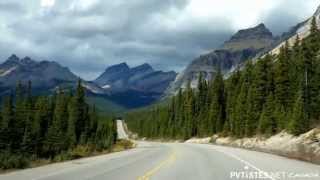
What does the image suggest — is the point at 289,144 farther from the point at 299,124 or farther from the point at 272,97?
the point at 272,97

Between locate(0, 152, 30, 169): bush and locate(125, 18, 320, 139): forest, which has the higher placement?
locate(125, 18, 320, 139): forest

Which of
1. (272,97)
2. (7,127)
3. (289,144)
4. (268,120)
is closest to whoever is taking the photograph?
(289,144)

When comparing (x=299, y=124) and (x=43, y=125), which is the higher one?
(x=43, y=125)

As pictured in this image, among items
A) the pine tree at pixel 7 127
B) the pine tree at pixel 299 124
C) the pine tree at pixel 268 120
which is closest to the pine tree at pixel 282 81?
the pine tree at pixel 268 120

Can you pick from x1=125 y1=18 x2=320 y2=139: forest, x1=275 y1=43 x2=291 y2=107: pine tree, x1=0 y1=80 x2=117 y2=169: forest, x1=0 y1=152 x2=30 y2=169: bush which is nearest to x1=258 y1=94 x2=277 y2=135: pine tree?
x1=125 y1=18 x2=320 y2=139: forest

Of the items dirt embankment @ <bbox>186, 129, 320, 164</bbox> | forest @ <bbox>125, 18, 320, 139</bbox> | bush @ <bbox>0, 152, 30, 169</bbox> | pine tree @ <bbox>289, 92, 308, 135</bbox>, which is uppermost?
forest @ <bbox>125, 18, 320, 139</bbox>

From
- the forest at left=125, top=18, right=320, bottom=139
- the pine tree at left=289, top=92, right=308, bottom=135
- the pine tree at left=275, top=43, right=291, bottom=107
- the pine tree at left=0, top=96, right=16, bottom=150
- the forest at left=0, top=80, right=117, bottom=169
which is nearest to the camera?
Result: the pine tree at left=289, top=92, right=308, bottom=135

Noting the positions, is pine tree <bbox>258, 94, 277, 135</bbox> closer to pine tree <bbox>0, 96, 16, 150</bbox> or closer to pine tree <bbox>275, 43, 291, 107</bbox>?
pine tree <bbox>275, 43, 291, 107</bbox>

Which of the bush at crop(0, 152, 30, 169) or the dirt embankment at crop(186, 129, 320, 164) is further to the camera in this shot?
the dirt embankment at crop(186, 129, 320, 164)

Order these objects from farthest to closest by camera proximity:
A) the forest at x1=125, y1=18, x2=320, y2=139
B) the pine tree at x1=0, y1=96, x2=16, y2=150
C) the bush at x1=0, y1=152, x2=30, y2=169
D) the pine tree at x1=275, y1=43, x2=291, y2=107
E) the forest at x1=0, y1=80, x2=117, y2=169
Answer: the forest at x1=0, y1=80, x2=117, y2=169 < the pine tree at x1=0, y1=96, x2=16, y2=150 < the pine tree at x1=275, y1=43, x2=291, y2=107 < the forest at x1=125, y1=18, x2=320, y2=139 < the bush at x1=0, y1=152, x2=30, y2=169

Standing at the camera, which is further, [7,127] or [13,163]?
[7,127]

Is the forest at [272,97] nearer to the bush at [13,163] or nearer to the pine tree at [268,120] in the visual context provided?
the pine tree at [268,120]

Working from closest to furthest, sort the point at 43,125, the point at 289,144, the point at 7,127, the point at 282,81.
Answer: the point at 289,144 → the point at 282,81 → the point at 7,127 → the point at 43,125

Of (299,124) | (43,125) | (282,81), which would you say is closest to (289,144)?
(299,124)
